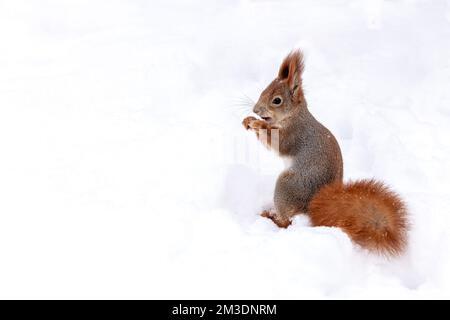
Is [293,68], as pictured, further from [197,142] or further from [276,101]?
[197,142]

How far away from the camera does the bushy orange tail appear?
227 centimetres

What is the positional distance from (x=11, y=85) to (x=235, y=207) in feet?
5.21

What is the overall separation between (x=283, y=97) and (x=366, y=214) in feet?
2.52

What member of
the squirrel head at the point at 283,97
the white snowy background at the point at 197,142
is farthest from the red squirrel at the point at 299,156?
the white snowy background at the point at 197,142

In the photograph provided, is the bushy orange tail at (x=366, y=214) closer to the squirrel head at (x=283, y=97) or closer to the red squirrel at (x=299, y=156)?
the red squirrel at (x=299, y=156)

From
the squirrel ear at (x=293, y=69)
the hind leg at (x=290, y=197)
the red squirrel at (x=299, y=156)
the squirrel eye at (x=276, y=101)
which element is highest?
the squirrel ear at (x=293, y=69)

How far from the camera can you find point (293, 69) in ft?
9.09

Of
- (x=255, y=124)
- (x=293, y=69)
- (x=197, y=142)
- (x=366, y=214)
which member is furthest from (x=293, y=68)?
(x=366, y=214)

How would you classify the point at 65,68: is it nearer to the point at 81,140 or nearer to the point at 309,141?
the point at 81,140

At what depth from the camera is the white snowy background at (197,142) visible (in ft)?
6.83

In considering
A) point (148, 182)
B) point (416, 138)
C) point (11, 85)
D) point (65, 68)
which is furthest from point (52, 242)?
point (416, 138)

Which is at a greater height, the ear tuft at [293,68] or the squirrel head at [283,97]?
the ear tuft at [293,68]

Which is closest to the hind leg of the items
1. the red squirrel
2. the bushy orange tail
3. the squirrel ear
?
the red squirrel

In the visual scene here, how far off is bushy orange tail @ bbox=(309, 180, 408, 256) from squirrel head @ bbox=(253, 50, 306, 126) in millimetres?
484
